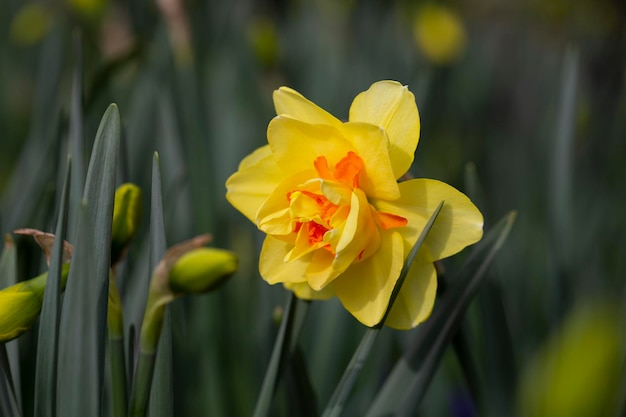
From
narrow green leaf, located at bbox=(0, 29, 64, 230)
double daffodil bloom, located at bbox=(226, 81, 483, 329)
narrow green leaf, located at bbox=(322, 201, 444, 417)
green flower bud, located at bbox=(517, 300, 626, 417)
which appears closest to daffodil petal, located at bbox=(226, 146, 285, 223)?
double daffodil bloom, located at bbox=(226, 81, 483, 329)

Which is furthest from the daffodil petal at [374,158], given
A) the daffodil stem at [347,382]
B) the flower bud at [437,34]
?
the flower bud at [437,34]

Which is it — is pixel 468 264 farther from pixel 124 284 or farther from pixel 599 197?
pixel 599 197

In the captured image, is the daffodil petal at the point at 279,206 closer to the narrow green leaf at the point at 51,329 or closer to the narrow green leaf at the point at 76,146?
the narrow green leaf at the point at 51,329

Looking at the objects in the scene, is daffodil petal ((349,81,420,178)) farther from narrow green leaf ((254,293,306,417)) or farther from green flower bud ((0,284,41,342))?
green flower bud ((0,284,41,342))

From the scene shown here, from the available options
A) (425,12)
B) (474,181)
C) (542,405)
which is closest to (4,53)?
(425,12)

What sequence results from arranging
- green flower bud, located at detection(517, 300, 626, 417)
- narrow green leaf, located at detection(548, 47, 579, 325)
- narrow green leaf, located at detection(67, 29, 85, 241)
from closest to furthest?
green flower bud, located at detection(517, 300, 626, 417), narrow green leaf, located at detection(67, 29, 85, 241), narrow green leaf, located at detection(548, 47, 579, 325)

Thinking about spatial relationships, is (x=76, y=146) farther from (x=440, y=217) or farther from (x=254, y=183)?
(x=440, y=217)
